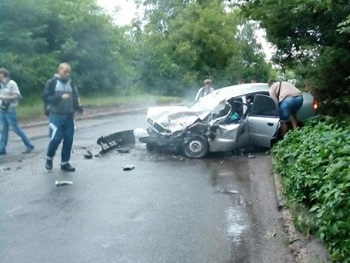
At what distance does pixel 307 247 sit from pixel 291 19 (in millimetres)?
6763

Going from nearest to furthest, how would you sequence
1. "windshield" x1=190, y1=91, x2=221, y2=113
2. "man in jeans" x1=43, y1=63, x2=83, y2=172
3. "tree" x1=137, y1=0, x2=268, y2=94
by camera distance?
"man in jeans" x1=43, y1=63, x2=83, y2=172 → "windshield" x1=190, y1=91, x2=221, y2=113 → "tree" x1=137, y1=0, x2=268, y2=94

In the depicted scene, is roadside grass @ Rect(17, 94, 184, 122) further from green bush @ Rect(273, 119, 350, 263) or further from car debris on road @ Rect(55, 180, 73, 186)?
green bush @ Rect(273, 119, 350, 263)

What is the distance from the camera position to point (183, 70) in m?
44.1

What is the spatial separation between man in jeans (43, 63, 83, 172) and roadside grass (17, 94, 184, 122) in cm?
1225

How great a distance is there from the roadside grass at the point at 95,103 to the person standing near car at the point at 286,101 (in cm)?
1244

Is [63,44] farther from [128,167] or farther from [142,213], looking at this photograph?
[142,213]

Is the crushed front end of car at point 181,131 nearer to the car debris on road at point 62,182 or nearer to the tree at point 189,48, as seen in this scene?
the car debris on road at point 62,182

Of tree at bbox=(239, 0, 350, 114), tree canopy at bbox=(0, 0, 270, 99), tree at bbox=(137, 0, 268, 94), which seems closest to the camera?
tree at bbox=(239, 0, 350, 114)

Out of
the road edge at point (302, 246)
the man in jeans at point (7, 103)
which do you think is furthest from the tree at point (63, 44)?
the road edge at point (302, 246)

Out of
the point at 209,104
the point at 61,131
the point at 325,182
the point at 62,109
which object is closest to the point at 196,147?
the point at 209,104

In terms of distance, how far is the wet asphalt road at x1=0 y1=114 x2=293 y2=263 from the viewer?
18.3 ft

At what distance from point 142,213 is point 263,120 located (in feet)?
17.2

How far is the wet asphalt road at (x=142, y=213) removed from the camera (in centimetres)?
558

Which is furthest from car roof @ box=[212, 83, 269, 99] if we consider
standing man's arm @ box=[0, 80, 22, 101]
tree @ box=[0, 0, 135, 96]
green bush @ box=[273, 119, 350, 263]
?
tree @ box=[0, 0, 135, 96]
